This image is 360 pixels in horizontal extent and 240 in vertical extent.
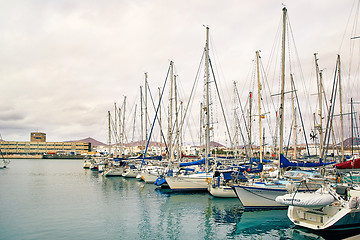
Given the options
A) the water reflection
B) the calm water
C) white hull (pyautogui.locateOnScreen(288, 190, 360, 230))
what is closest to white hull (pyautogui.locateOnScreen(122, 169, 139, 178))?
the calm water

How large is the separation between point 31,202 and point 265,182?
24.6m

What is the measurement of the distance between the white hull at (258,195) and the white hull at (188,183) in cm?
Answer: 1056

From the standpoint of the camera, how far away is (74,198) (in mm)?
31516

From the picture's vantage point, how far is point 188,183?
3353 centimetres

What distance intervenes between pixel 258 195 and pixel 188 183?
12348 mm

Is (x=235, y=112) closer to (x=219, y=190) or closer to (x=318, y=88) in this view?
(x=318, y=88)

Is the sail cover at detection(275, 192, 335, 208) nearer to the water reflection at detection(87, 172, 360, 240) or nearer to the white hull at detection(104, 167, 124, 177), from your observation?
the water reflection at detection(87, 172, 360, 240)

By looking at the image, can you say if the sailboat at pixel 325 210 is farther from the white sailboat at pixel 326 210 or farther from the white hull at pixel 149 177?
the white hull at pixel 149 177

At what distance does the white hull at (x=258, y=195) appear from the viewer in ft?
73.7

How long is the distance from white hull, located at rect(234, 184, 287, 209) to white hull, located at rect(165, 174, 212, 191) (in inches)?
416

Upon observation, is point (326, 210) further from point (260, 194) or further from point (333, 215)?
point (260, 194)

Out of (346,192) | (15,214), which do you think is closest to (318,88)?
(346,192)

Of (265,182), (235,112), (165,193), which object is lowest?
(165,193)

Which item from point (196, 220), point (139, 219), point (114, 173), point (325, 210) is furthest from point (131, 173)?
point (325, 210)
